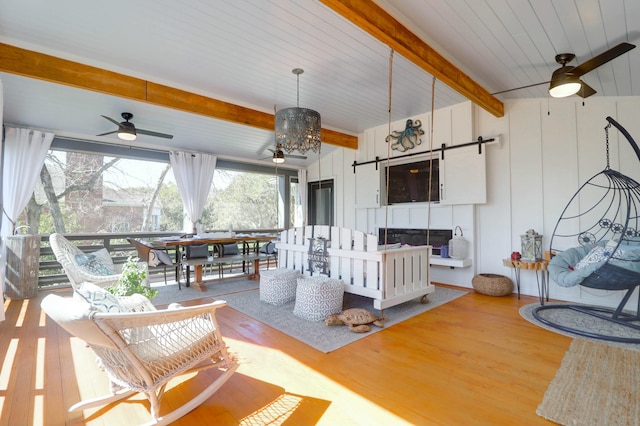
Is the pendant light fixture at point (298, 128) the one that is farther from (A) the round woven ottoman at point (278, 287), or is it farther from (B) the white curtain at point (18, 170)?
(B) the white curtain at point (18, 170)

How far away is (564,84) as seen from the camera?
2930 mm

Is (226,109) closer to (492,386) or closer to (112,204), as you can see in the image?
(112,204)

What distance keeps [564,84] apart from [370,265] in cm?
260

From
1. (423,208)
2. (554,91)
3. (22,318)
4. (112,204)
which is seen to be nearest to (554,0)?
(554,91)

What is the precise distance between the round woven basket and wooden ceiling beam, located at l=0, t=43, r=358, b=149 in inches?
166

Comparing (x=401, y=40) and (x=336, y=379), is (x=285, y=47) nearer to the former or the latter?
(x=401, y=40)

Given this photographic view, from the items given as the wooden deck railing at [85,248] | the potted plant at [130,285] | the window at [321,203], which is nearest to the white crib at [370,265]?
the potted plant at [130,285]

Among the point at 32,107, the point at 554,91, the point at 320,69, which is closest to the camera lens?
the point at 554,91

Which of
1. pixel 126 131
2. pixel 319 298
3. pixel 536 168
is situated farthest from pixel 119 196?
pixel 536 168

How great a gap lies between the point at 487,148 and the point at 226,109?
Answer: 422cm

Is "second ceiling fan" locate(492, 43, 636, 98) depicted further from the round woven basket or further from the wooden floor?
the round woven basket

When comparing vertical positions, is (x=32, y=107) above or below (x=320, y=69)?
below

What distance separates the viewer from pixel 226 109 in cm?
471

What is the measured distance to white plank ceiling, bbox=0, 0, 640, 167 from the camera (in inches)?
104
